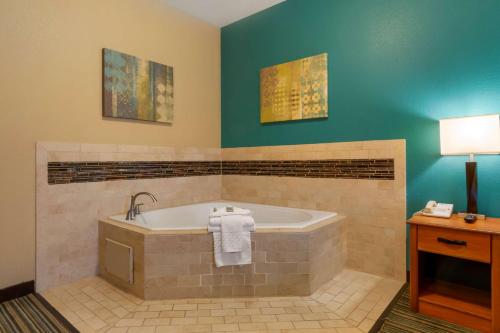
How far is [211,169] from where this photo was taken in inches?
141

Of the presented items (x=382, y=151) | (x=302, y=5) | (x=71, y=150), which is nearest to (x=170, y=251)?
(x=71, y=150)

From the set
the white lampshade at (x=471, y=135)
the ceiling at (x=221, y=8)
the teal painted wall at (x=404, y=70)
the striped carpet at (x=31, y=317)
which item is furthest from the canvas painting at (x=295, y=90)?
the striped carpet at (x=31, y=317)

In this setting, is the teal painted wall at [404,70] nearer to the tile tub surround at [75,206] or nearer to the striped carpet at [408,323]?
the striped carpet at [408,323]

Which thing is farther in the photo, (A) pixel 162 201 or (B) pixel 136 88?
(A) pixel 162 201

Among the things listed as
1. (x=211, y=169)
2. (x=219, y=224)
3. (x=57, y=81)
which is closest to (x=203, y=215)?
(x=211, y=169)

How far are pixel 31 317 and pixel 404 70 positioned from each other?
10.8 ft

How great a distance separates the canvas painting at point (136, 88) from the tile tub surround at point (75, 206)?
13.4 inches

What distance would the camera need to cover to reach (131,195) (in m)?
2.80

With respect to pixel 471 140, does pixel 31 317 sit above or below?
below

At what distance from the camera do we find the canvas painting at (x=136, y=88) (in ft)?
8.59

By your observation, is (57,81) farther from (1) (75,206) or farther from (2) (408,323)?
(2) (408,323)

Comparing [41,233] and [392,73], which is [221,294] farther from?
[392,73]

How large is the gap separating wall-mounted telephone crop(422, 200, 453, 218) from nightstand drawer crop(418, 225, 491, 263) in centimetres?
20

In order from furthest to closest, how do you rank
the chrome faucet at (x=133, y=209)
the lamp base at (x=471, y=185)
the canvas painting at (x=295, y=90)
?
the canvas painting at (x=295, y=90), the chrome faucet at (x=133, y=209), the lamp base at (x=471, y=185)
